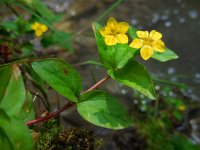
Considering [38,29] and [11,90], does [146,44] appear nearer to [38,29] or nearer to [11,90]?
[11,90]

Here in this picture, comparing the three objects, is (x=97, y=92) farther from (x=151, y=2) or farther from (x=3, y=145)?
(x=151, y=2)

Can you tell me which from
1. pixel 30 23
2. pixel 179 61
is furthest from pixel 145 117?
pixel 30 23

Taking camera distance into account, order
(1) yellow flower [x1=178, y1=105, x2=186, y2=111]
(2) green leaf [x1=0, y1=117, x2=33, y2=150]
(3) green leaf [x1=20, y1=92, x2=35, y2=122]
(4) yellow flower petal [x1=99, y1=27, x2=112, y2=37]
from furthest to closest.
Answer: (1) yellow flower [x1=178, y1=105, x2=186, y2=111] < (4) yellow flower petal [x1=99, y1=27, x2=112, y2=37] < (3) green leaf [x1=20, y1=92, x2=35, y2=122] < (2) green leaf [x1=0, y1=117, x2=33, y2=150]

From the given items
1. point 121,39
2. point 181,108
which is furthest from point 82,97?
point 181,108

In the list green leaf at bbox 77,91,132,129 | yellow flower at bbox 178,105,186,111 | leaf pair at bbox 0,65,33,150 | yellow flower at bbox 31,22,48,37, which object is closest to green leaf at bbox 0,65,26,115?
leaf pair at bbox 0,65,33,150

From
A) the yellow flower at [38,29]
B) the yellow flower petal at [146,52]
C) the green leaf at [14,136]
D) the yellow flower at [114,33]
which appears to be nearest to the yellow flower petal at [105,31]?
the yellow flower at [114,33]

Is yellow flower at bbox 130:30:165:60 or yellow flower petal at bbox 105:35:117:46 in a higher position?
yellow flower petal at bbox 105:35:117:46

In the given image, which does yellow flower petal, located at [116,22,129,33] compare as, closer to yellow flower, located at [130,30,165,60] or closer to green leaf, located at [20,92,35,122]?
yellow flower, located at [130,30,165,60]
